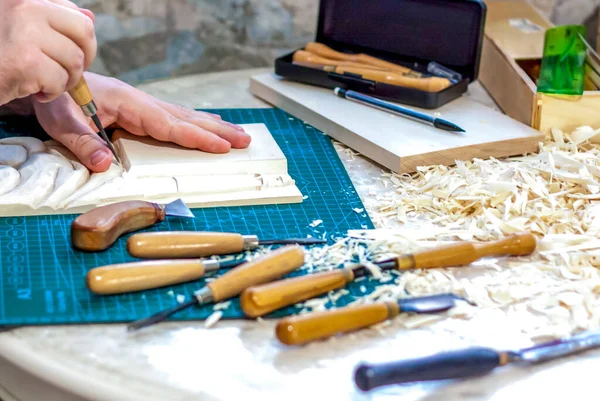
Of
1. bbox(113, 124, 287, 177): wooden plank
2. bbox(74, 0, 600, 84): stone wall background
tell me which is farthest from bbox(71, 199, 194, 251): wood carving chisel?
Answer: bbox(74, 0, 600, 84): stone wall background

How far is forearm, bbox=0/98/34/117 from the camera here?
140 centimetres

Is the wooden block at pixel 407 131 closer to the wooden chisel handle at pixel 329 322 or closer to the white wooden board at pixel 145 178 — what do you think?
the white wooden board at pixel 145 178

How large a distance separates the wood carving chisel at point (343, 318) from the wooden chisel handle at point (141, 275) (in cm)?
14

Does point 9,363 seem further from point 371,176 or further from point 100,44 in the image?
point 100,44

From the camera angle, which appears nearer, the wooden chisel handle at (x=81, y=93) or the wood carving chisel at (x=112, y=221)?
the wood carving chisel at (x=112, y=221)

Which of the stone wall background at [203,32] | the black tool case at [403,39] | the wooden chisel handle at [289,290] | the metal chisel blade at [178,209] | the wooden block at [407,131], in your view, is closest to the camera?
the wooden chisel handle at [289,290]

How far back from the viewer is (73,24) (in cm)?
107

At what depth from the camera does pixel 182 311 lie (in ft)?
2.89

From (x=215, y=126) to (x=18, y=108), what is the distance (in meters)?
0.40

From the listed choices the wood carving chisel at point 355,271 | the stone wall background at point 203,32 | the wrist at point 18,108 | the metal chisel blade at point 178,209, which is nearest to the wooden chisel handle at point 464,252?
the wood carving chisel at point 355,271

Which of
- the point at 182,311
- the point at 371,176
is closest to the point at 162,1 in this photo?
the point at 371,176

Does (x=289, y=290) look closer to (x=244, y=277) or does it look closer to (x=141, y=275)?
(x=244, y=277)

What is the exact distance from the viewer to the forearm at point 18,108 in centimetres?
140

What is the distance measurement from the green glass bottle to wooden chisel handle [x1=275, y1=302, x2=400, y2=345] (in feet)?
2.55
